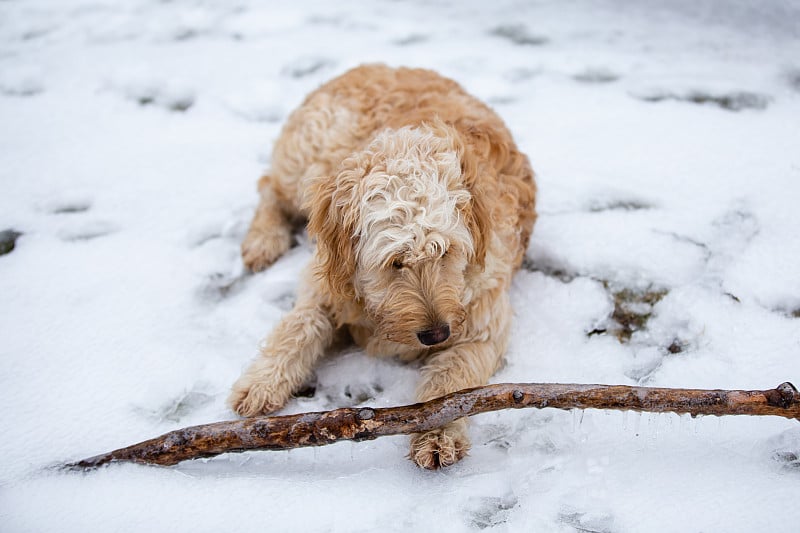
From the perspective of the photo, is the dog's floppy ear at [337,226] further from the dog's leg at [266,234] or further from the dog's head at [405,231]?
the dog's leg at [266,234]

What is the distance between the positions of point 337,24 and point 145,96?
240 centimetres

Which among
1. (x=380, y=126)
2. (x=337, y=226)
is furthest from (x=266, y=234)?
(x=337, y=226)

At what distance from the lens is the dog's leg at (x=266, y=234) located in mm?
4656

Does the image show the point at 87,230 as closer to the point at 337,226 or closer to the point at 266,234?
the point at 266,234

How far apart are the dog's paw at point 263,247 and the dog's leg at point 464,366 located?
1.58 metres

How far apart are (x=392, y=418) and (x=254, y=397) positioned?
0.87 m

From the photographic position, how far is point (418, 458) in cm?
315

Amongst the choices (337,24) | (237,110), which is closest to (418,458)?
(237,110)

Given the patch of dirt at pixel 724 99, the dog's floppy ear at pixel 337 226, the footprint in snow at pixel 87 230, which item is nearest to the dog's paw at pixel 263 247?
the footprint in snow at pixel 87 230

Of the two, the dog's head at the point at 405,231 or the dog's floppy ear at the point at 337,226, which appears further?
the dog's floppy ear at the point at 337,226

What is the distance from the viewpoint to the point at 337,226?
3414 mm

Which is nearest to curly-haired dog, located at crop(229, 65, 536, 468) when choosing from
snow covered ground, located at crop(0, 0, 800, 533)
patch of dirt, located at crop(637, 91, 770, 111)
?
snow covered ground, located at crop(0, 0, 800, 533)

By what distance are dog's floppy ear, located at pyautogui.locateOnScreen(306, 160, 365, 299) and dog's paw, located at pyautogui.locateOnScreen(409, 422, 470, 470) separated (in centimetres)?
86

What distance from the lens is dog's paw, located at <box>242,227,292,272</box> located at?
15.2 feet
